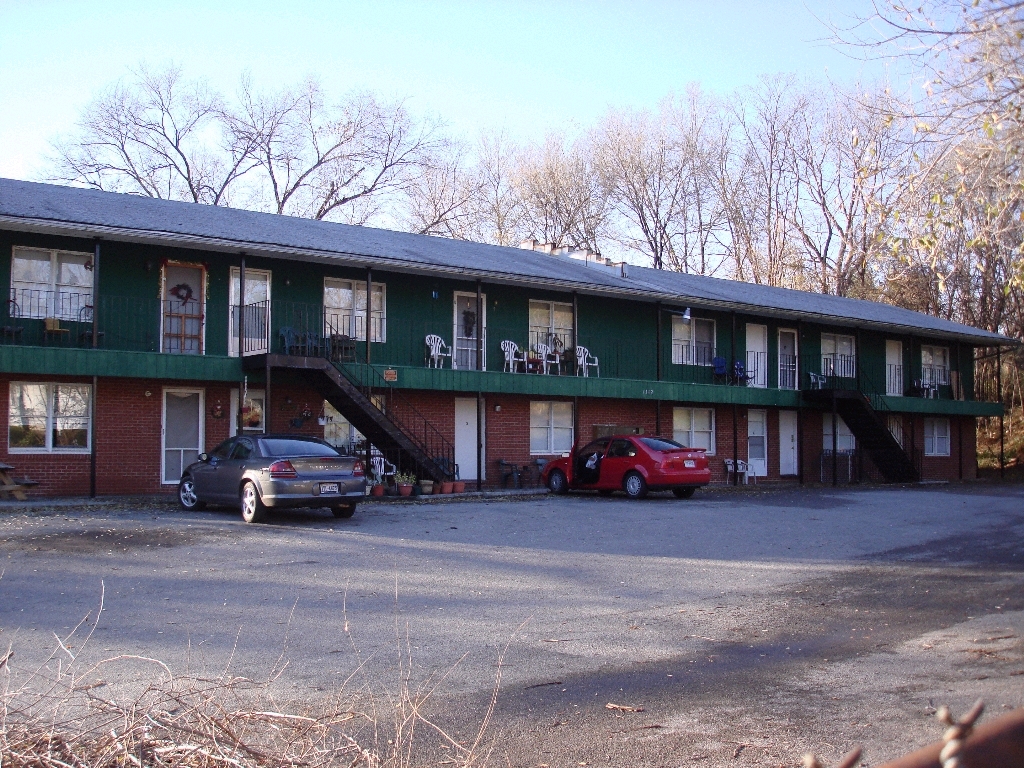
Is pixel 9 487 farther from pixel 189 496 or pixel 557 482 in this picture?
pixel 557 482

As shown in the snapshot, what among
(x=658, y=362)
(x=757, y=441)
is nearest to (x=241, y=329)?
(x=658, y=362)

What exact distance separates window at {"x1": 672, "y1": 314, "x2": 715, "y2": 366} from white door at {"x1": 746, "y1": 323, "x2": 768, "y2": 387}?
1.50 m

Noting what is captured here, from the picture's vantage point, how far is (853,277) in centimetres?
4769

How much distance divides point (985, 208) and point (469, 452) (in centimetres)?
1693

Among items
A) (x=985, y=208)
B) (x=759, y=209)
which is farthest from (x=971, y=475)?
(x=985, y=208)

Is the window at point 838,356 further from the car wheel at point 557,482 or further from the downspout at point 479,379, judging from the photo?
the downspout at point 479,379

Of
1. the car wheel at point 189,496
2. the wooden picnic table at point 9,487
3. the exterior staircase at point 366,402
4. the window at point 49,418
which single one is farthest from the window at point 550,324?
the wooden picnic table at point 9,487

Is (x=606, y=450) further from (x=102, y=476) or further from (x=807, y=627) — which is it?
(x=807, y=627)

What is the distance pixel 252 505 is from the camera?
15.4 metres

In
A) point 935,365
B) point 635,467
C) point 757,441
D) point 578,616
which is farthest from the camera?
point 935,365

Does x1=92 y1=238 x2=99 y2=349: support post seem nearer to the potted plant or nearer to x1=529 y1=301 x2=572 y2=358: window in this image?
the potted plant

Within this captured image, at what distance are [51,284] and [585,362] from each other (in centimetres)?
1343

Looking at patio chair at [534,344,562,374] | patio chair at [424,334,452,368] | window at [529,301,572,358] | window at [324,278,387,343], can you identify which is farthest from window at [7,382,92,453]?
window at [529,301,572,358]

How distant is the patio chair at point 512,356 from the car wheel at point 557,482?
349cm
